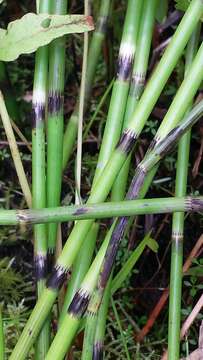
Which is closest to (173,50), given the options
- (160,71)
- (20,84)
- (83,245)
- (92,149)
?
(160,71)

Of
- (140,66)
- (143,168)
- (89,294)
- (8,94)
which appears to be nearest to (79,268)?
(89,294)

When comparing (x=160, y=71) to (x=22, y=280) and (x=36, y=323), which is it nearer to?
(x=36, y=323)

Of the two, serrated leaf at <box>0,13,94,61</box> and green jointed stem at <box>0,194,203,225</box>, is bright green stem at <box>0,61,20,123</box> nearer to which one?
serrated leaf at <box>0,13,94,61</box>

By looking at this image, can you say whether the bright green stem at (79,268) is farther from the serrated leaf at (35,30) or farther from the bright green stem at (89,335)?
the serrated leaf at (35,30)

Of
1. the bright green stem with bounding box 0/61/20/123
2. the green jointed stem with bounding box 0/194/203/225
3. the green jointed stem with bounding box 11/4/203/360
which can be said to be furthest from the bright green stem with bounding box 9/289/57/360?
the bright green stem with bounding box 0/61/20/123

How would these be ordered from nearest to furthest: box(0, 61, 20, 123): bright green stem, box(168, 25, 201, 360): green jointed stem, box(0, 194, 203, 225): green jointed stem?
box(0, 194, 203, 225): green jointed stem, box(168, 25, 201, 360): green jointed stem, box(0, 61, 20, 123): bright green stem

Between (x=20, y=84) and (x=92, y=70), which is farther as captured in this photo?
(x=20, y=84)
